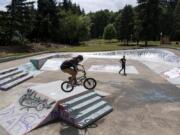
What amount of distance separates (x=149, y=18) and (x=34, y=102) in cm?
4451

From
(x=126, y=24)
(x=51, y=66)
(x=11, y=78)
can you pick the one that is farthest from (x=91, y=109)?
(x=126, y=24)

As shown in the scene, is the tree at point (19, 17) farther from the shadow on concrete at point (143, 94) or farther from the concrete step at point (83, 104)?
the concrete step at point (83, 104)

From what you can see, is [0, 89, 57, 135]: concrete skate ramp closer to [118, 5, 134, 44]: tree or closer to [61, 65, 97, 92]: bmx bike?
[61, 65, 97, 92]: bmx bike

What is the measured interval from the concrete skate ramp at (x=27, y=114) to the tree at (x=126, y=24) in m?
48.0

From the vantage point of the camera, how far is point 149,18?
169 feet

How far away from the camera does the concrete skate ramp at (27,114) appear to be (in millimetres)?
10184

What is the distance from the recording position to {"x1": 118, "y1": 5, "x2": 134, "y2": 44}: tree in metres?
57.7

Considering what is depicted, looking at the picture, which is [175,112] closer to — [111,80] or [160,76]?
[111,80]

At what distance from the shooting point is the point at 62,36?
59969 millimetres

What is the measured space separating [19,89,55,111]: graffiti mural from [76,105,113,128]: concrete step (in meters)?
1.67

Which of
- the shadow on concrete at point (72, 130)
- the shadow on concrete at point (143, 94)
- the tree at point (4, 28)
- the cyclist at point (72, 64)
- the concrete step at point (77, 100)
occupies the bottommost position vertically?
the shadow on concrete at point (72, 130)

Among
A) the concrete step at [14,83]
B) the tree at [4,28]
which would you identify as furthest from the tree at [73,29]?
the concrete step at [14,83]

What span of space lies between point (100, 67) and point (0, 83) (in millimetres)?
12145

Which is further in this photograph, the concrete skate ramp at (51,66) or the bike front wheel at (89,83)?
the concrete skate ramp at (51,66)
